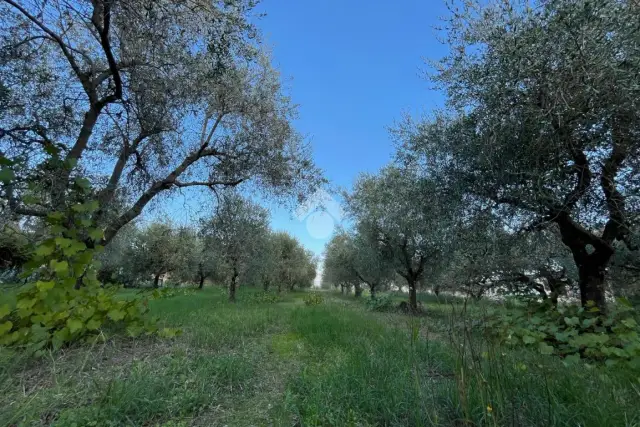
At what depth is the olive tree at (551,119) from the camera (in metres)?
3.95

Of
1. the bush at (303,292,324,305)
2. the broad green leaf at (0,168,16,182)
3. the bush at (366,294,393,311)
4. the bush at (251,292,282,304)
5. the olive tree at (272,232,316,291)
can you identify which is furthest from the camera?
the olive tree at (272,232,316,291)

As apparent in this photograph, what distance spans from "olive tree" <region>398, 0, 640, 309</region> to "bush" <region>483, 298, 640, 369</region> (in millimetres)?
1306

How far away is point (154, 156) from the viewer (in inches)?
308

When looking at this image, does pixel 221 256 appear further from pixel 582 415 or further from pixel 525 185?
pixel 582 415

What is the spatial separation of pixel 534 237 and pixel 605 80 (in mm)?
3798

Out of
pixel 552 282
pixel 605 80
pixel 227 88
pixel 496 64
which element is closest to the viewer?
pixel 605 80

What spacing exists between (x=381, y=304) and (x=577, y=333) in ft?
42.8

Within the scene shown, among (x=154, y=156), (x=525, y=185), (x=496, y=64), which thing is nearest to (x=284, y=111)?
(x=154, y=156)

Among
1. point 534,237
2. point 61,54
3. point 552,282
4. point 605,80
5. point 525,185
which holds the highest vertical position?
point 61,54

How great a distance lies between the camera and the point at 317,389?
3.02 meters

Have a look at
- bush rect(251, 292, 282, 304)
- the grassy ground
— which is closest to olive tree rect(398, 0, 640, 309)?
the grassy ground

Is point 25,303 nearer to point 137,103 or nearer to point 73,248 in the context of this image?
point 73,248

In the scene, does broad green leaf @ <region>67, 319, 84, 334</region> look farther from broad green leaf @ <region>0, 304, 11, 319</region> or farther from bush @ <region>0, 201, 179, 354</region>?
broad green leaf @ <region>0, 304, 11, 319</region>

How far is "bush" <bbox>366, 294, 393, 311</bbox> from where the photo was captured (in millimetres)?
17234
